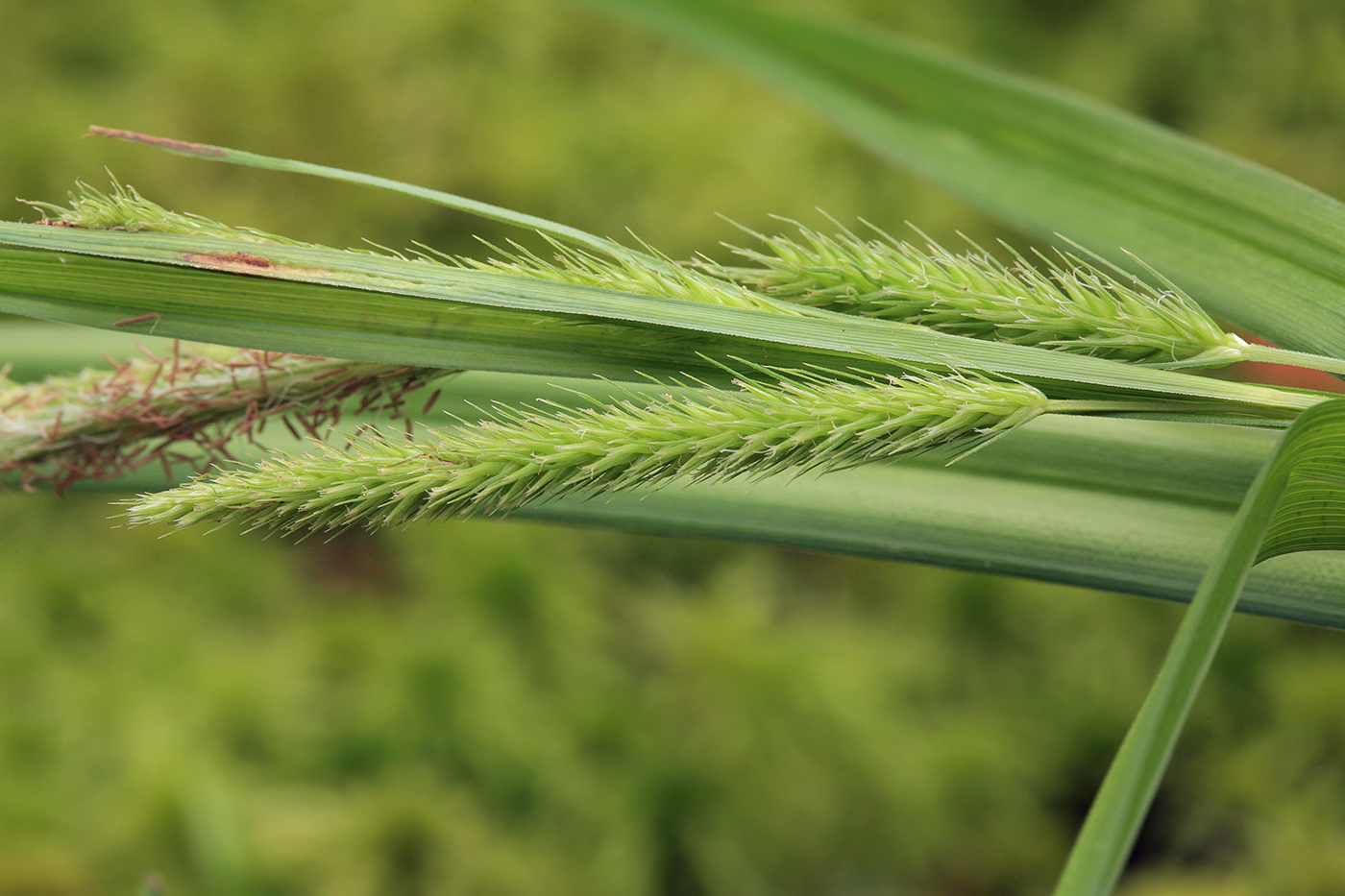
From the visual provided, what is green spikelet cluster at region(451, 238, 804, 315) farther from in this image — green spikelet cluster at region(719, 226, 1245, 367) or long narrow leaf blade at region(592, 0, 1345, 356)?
long narrow leaf blade at region(592, 0, 1345, 356)

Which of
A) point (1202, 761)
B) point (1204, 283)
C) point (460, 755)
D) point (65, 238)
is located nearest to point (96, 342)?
point (65, 238)

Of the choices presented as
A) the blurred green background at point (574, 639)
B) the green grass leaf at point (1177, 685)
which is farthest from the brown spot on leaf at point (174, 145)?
the blurred green background at point (574, 639)

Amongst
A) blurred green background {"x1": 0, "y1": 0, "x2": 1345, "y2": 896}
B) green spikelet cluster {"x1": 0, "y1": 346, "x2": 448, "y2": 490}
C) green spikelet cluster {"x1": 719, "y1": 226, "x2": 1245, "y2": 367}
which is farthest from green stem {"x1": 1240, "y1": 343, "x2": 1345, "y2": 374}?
blurred green background {"x1": 0, "y1": 0, "x2": 1345, "y2": 896}

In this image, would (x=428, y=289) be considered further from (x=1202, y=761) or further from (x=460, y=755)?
(x=1202, y=761)

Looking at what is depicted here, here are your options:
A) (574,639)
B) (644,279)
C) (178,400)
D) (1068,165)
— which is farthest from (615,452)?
(574,639)

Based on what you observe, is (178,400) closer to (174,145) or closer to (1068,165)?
(174,145)

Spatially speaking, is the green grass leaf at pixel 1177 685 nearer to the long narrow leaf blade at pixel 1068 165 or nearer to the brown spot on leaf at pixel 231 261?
the long narrow leaf blade at pixel 1068 165

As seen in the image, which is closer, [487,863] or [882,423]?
[882,423]
